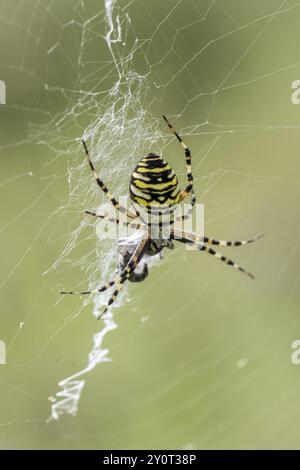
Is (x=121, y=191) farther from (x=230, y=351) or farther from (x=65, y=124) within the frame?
(x=230, y=351)

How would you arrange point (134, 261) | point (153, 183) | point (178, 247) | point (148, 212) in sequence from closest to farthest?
point (153, 183), point (148, 212), point (134, 261), point (178, 247)

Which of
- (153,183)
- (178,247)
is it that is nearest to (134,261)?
(153,183)

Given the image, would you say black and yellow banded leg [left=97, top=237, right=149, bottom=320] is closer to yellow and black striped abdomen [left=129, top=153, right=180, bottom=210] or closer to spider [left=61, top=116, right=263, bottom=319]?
spider [left=61, top=116, right=263, bottom=319]

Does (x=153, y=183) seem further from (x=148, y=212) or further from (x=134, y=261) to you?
(x=134, y=261)

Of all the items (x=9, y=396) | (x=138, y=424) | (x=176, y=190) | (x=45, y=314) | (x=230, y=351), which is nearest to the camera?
(x=176, y=190)

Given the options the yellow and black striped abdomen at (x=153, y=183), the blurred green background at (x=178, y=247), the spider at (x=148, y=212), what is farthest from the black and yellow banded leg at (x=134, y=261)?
the yellow and black striped abdomen at (x=153, y=183)

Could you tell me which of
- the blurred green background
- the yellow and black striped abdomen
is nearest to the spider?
the yellow and black striped abdomen
